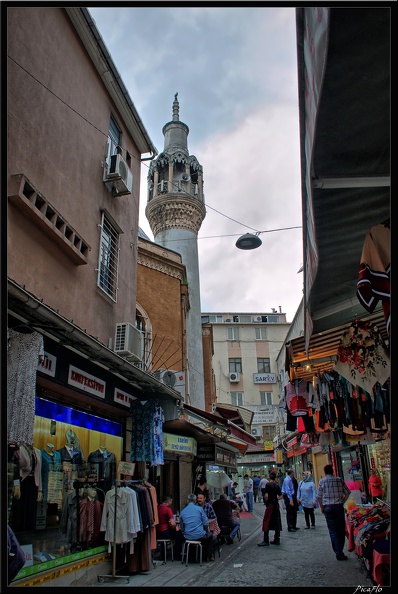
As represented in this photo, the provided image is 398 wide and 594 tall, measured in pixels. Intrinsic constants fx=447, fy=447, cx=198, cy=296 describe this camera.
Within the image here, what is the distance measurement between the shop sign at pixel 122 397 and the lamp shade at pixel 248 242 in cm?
690

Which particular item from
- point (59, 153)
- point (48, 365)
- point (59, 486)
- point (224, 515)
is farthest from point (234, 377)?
point (48, 365)

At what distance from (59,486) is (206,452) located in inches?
349

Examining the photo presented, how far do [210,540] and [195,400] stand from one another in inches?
524

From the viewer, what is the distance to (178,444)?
1163 cm

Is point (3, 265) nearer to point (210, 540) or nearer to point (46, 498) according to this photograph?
point (46, 498)

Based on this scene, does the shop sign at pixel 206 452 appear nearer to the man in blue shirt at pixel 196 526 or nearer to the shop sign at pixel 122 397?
the man in blue shirt at pixel 196 526

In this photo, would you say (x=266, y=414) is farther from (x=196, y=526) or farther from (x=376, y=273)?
(x=376, y=273)

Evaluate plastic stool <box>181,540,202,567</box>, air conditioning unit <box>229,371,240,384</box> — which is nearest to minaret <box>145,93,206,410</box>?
plastic stool <box>181,540,202,567</box>

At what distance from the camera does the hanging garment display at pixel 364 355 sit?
17.8ft

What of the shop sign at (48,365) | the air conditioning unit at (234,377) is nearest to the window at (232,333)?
the air conditioning unit at (234,377)

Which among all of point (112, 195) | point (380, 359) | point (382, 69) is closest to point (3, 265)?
point (382, 69)

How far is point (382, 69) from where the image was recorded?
8.57 feet

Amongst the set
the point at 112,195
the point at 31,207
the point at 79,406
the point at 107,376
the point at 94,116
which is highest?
the point at 94,116

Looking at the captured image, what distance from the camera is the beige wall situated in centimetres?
657
